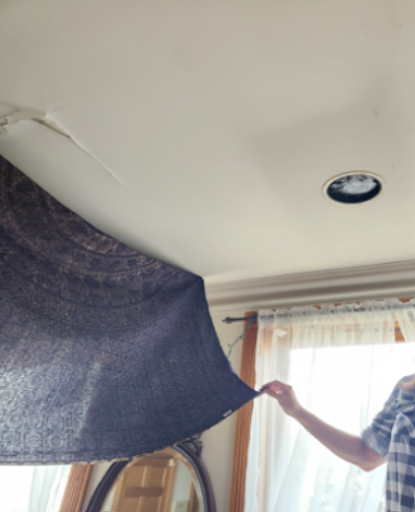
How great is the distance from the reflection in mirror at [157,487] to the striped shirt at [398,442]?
770mm

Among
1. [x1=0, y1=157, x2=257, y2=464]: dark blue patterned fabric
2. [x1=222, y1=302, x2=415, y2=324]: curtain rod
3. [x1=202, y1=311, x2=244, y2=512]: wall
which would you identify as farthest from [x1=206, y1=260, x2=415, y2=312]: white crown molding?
[x1=0, y1=157, x2=257, y2=464]: dark blue patterned fabric

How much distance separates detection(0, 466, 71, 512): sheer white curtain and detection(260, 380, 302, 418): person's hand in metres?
1.01

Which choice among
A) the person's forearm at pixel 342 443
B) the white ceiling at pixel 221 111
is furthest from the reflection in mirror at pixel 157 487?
the white ceiling at pixel 221 111

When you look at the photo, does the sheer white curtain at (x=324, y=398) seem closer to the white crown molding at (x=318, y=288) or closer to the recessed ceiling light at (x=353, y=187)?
the white crown molding at (x=318, y=288)

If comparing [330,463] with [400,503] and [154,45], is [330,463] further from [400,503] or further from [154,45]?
[154,45]

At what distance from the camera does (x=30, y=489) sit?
154 centimetres

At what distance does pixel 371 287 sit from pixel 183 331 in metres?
0.84

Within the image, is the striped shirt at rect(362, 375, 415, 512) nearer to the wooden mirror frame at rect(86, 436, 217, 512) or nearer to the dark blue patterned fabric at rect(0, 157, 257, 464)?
the dark blue patterned fabric at rect(0, 157, 257, 464)

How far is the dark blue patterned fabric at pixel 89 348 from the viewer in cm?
94

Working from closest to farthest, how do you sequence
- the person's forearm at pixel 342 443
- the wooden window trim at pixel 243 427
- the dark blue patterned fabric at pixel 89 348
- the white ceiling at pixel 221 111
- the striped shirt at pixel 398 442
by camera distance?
the white ceiling at pixel 221 111
the dark blue patterned fabric at pixel 89 348
the striped shirt at pixel 398 442
the person's forearm at pixel 342 443
the wooden window trim at pixel 243 427

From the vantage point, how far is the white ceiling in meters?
0.75

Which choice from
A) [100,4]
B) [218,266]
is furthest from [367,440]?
[100,4]

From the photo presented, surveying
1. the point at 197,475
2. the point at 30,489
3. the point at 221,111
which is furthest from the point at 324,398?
the point at 30,489

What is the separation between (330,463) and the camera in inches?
54.4
